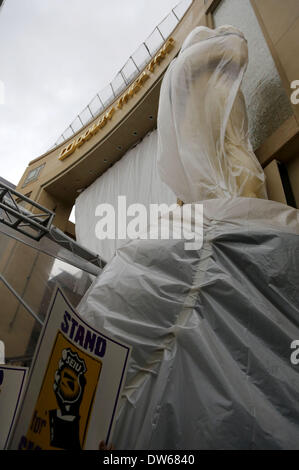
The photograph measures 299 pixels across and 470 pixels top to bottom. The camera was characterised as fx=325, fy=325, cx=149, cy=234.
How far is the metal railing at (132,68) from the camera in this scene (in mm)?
7934

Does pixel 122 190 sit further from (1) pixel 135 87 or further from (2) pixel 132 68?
(2) pixel 132 68

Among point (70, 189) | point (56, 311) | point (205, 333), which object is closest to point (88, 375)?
point (56, 311)

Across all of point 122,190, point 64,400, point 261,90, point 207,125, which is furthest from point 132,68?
point 64,400

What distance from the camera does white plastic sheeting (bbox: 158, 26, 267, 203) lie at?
246 cm

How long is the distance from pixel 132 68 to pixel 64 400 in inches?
365

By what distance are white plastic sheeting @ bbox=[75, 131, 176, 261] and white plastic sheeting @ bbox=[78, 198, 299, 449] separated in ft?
11.9

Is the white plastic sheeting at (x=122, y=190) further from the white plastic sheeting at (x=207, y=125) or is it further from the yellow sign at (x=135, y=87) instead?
the white plastic sheeting at (x=207, y=125)

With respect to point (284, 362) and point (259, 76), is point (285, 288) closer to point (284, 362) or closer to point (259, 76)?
point (284, 362)

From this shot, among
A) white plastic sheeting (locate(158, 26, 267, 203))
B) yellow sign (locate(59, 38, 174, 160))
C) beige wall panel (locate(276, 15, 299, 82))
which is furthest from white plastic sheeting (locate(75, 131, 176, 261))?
beige wall panel (locate(276, 15, 299, 82))

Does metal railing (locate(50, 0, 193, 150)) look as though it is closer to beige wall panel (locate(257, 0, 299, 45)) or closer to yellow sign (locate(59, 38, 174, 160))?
yellow sign (locate(59, 38, 174, 160))

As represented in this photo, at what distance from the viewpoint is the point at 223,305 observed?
4.85ft

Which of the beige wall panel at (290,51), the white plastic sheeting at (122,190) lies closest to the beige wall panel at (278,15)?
the beige wall panel at (290,51)

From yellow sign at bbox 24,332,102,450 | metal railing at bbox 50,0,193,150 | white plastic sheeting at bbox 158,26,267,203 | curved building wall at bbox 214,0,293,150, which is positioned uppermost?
metal railing at bbox 50,0,193,150

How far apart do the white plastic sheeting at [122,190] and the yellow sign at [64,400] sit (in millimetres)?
4510
